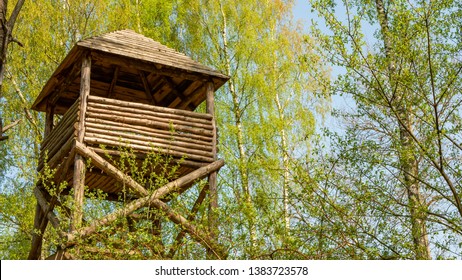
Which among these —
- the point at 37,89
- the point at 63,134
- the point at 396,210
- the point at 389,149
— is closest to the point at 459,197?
the point at 396,210

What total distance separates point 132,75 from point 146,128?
8.35 feet

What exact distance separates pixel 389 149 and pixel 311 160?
1.29 metres

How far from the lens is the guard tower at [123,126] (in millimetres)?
9742

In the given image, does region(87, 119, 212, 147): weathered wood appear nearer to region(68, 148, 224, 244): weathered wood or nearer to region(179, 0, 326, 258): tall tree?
region(68, 148, 224, 244): weathered wood

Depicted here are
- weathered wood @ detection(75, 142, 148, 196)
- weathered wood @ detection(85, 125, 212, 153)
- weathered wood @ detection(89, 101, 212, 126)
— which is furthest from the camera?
weathered wood @ detection(89, 101, 212, 126)

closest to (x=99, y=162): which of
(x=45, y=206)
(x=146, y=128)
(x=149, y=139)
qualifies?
(x=149, y=139)

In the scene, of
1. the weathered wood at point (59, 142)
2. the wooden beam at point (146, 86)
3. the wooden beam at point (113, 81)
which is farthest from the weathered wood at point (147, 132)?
the wooden beam at point (113, 81)

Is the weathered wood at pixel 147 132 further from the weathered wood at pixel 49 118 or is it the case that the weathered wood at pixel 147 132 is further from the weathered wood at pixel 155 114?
the weathered wood at pixel 49 118

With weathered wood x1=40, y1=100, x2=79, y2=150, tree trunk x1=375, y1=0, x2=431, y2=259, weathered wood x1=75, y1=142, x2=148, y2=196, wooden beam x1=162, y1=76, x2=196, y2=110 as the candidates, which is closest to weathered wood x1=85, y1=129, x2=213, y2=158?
weathered wood x1=75, y1=142, x2=148, y2=196

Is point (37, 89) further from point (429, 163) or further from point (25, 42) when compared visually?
point (429, 163)

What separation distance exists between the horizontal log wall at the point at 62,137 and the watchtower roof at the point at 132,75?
2.98 ft

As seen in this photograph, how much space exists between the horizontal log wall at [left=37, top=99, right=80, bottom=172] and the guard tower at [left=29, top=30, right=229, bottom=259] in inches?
0.6

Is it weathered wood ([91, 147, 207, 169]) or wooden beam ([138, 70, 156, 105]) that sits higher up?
wooden beam ([138, 70, 156, 105])

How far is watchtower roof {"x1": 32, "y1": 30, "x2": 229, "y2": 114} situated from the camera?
10828mm
